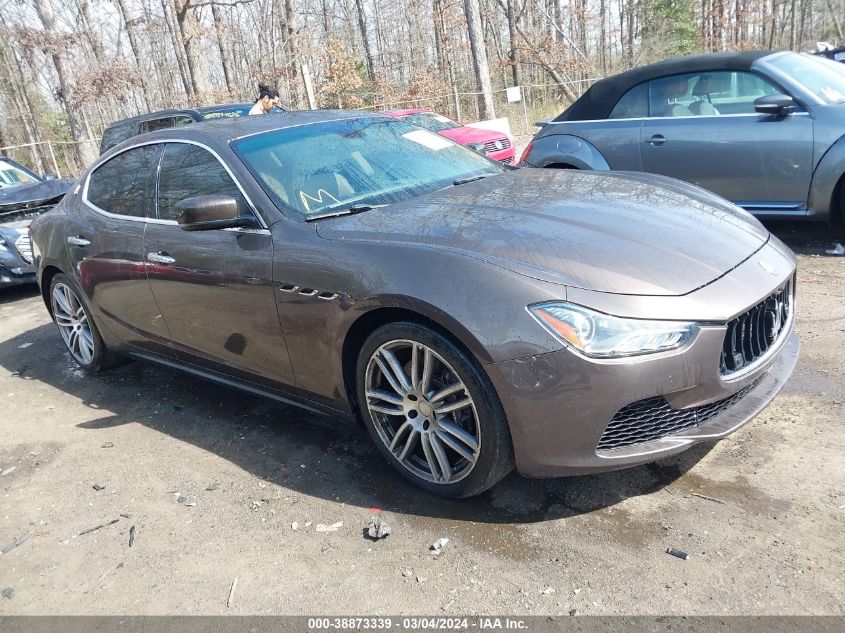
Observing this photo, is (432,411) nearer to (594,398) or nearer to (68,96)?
(594,398)

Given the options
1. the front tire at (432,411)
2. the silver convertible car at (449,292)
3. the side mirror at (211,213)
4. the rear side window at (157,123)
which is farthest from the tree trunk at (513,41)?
the front tire at (432,411)

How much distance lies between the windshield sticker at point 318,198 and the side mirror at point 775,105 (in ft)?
13.1

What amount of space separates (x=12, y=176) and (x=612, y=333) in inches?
374

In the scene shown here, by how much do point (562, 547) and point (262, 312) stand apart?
5.66 ft

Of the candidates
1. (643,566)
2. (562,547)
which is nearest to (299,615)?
(562,547)

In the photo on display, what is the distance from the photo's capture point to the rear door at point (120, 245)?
12.9 ft

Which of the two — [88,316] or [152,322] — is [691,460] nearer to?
[152,322]

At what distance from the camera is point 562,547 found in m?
2.45

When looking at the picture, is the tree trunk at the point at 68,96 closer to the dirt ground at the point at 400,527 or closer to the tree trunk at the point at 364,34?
the dirt ground at the point at 400,527

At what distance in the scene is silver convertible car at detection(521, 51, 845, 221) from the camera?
17.1 feet

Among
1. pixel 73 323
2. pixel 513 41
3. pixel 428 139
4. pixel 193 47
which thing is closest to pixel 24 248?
pixel 73 323

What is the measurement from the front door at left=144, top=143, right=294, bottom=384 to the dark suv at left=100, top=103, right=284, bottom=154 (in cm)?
578

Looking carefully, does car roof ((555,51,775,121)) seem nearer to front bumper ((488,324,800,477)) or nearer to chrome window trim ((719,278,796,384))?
chrome window trim ((719,278,796,384))

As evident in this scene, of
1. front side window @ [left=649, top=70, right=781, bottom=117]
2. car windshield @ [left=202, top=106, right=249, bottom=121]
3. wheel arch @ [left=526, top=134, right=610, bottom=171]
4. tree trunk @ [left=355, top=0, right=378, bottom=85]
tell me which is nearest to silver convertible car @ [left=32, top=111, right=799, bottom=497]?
wheel arch @ [left=526, top=134, right=610, bottom=171]
